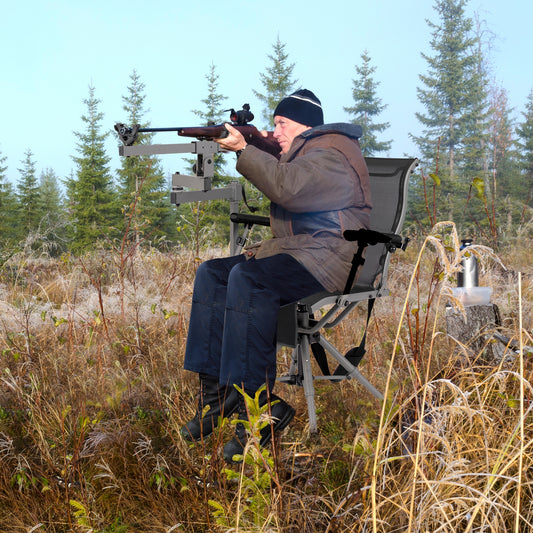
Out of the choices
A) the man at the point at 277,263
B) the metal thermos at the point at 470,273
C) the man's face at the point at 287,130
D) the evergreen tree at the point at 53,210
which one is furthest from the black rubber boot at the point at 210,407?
the evergreen tree at the point at 53,210

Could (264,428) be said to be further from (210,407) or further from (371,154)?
(371,154)

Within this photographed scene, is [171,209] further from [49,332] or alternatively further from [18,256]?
[49,332]

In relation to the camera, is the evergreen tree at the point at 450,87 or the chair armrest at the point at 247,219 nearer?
the chair armrest at the point at 247,219

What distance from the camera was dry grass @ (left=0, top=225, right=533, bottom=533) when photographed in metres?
1.73


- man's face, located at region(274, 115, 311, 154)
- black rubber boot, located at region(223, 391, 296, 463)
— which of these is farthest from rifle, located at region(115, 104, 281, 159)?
black rubber boot, located at region(223, 391, 296, 463)

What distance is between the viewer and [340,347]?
3.81 metres

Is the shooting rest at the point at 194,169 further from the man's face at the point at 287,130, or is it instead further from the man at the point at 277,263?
the man's face at the point at 287,130

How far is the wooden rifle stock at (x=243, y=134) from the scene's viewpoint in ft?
8.69

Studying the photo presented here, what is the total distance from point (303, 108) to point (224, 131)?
375mm

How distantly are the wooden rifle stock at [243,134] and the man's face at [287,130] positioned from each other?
111 millimetres

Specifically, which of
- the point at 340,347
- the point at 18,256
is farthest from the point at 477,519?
the point at 18,256

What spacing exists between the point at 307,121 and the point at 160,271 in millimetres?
3811

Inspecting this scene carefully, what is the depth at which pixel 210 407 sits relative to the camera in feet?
8.20

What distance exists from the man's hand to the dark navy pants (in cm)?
52
